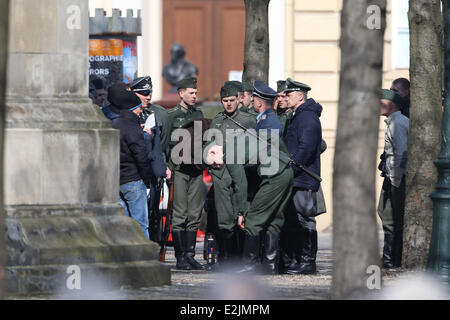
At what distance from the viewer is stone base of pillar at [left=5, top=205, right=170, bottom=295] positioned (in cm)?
1145

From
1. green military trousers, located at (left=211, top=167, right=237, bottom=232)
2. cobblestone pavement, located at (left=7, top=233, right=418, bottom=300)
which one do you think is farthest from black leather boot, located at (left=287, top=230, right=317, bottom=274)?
green military trousers, located at (left=211, top=167, right=237, bottom=232)

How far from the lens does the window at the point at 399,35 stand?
22969mm

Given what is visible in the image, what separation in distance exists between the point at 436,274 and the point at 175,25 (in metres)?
14.1

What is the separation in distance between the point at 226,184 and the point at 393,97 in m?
2.19

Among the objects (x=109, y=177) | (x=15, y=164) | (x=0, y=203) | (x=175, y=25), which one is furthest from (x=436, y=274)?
(x=175, y=25)

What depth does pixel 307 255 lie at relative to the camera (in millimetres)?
14695

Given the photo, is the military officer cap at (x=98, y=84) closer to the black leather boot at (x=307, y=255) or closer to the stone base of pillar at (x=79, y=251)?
the black leather boot at (x=307, y=255)

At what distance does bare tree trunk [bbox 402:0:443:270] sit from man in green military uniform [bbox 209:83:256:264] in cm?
165

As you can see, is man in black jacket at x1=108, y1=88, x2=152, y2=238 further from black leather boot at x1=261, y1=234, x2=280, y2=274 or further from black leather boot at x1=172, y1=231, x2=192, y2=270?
black leather boot at x1=261, y1=234, x2=280, y2=274

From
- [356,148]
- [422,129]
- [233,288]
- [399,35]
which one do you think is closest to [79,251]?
[233,288]

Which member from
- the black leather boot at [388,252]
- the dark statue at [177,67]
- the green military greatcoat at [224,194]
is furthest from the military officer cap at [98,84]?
the dark statue at [177,67]

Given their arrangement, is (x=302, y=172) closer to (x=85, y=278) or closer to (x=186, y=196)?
(x=186, y=196)

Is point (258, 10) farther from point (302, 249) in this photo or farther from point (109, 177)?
point (109, 177)

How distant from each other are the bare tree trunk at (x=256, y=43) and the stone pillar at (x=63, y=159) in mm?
4408
